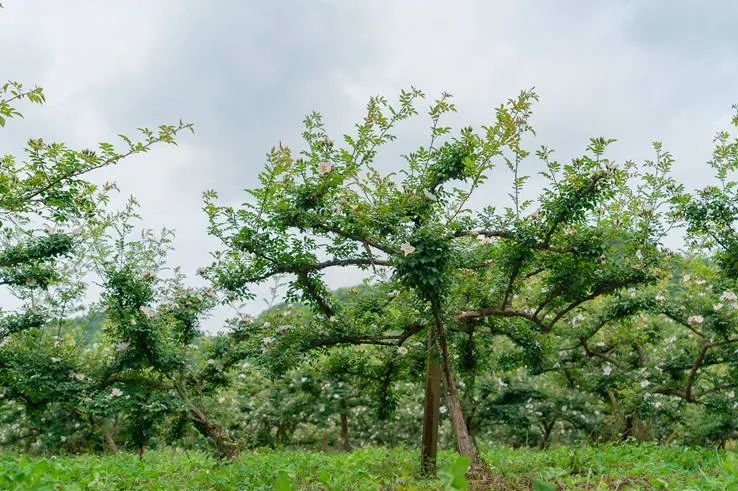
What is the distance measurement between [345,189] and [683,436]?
1341cm

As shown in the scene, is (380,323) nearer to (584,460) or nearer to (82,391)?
(584,460)

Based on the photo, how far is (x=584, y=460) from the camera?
749cm

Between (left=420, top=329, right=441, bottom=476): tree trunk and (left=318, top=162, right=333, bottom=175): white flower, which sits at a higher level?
(left=318, top=162, right=333, bottom=175): white flower

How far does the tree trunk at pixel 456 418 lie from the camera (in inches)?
235

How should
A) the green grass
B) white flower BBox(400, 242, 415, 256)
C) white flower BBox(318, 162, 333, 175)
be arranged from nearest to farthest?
the green grass
white flower BBox(400, 242, 415, 256)
white flower BBox(318, 162, 333, 175)

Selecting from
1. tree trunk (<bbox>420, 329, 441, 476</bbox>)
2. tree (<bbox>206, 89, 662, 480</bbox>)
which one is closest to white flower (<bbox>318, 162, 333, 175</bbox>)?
tree (<bbox>206, 89, 662, 480</bbox>)

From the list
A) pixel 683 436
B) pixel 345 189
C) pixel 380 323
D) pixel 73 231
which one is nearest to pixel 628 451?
pixel 380 323

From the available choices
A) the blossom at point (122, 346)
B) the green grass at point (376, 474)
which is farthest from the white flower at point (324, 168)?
the blossom at point (122, 346)

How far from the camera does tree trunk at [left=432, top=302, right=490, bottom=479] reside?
5969 millimetres

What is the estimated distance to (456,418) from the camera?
20.6 feet

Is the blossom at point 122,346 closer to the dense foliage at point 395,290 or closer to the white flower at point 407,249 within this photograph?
the dense foliage at point 395,290

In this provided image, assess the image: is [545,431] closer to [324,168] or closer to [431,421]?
[431,421]

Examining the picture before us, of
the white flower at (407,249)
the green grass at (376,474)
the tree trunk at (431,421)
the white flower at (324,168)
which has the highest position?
the white flower at (324,168)

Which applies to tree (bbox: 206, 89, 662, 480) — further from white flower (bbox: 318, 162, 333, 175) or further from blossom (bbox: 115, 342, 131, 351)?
blossom (bbox: 115, 342, 131, 351)
